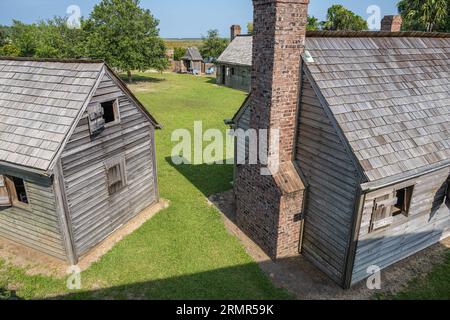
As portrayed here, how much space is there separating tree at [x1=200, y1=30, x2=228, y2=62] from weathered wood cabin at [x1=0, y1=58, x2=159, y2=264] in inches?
1791

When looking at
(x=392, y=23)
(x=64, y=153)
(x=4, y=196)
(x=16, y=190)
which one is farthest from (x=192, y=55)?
(x=64, y=153)

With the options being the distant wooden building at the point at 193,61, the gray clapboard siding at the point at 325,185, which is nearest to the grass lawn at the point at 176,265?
the gray clapboard siding at the point at 325,185

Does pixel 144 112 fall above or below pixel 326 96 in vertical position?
below

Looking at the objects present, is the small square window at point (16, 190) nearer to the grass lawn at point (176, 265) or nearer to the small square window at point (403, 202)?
the grass lawn at point (176, 265)

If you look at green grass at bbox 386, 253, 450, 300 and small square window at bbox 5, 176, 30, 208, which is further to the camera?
small square window at bbox 5, 176, 30, 208

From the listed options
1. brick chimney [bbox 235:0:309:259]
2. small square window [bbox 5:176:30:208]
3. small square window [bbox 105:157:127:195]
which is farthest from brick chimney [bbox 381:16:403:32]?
small square window [bbox 5:176:30:208]

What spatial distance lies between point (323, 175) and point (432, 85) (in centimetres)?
477

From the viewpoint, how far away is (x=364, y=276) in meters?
8.72

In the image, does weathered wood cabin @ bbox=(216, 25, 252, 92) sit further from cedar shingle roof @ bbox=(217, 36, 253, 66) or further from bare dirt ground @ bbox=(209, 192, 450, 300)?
bare dirt ground @ bbox=(209, 192, 450, 300)

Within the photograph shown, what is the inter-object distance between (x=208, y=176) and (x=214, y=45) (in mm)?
43407

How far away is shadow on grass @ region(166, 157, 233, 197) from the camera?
14.0 meters

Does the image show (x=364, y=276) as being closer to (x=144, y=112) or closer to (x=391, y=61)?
(x=391, y=61)

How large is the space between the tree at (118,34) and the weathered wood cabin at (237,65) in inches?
355

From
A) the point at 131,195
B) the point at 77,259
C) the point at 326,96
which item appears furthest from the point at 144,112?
the point at 326,96
